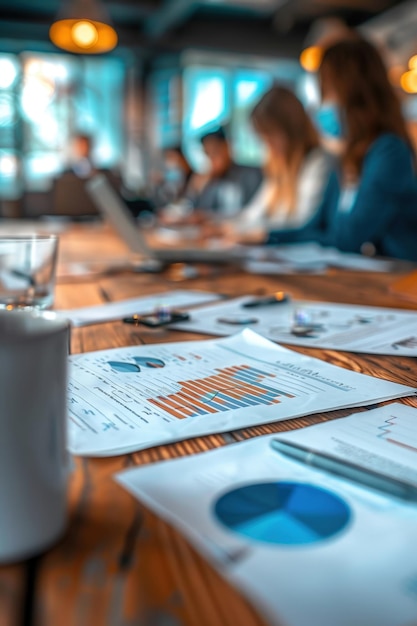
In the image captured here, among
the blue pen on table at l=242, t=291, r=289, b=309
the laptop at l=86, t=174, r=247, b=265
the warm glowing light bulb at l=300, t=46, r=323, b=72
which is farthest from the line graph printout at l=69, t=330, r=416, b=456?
the warm glowing light bulb at l=300, t=46, r=323, b=72

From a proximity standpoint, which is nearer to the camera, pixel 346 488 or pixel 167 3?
pixel 346 488

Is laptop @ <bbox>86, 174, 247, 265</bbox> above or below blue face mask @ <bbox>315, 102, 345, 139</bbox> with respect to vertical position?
below

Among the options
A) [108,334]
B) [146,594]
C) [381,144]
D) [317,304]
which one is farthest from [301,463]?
[381,144]

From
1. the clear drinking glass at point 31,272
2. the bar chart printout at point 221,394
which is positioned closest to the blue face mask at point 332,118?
the clear drinking glass at point 31,272

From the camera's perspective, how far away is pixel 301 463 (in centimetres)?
36

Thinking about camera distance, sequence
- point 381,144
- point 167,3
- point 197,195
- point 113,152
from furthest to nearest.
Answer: point 113,152 < point 167,3 < point 197,195 < point 381,144

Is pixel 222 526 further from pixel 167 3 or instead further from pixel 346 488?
pixel 167 3

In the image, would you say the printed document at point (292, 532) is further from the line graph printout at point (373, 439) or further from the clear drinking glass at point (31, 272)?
the clear drinking glass at point (31, 272)

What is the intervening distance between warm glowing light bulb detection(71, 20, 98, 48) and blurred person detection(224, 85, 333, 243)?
95cm

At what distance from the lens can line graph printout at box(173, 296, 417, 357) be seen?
0.69 meters

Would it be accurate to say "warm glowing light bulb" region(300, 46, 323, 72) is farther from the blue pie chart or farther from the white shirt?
the blue pie chart

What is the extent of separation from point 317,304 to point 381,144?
40.6 inches

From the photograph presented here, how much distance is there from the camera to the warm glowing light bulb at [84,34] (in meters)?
3.14

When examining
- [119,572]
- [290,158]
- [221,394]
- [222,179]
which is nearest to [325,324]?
[221,394]
